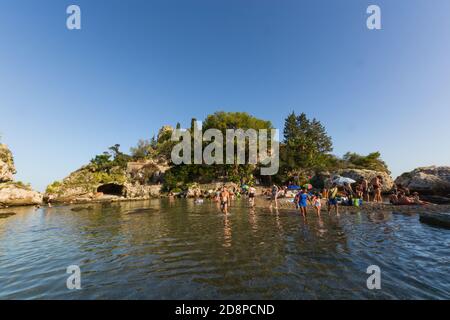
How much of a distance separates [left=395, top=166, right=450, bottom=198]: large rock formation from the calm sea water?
2199cm

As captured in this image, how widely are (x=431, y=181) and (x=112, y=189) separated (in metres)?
65.8

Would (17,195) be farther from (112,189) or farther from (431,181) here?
(431,181)

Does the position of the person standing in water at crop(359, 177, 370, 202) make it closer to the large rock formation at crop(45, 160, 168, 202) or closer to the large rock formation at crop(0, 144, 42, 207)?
the large rock formation at crop(45, 160, 168, 202)

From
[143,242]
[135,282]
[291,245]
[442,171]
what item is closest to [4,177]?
[143,242]

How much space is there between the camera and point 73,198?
45.0 meters

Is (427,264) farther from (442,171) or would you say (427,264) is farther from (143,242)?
(442,171)

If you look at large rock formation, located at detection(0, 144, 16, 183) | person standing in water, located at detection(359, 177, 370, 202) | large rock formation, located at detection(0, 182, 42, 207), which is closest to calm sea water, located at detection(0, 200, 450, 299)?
person standing in water, located at detection(359, 177, 370, 202)

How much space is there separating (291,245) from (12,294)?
9.32 m

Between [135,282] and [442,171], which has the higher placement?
[442,171]

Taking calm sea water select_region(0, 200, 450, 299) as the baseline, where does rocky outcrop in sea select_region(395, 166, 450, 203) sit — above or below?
above

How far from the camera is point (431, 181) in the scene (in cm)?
2819

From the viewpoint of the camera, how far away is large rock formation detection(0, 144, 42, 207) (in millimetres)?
36781

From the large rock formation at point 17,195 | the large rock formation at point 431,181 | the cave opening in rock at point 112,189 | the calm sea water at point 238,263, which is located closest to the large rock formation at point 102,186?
the cave opening in rock at point 112,189

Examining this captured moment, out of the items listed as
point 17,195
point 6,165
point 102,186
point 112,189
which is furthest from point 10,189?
point 112,189
